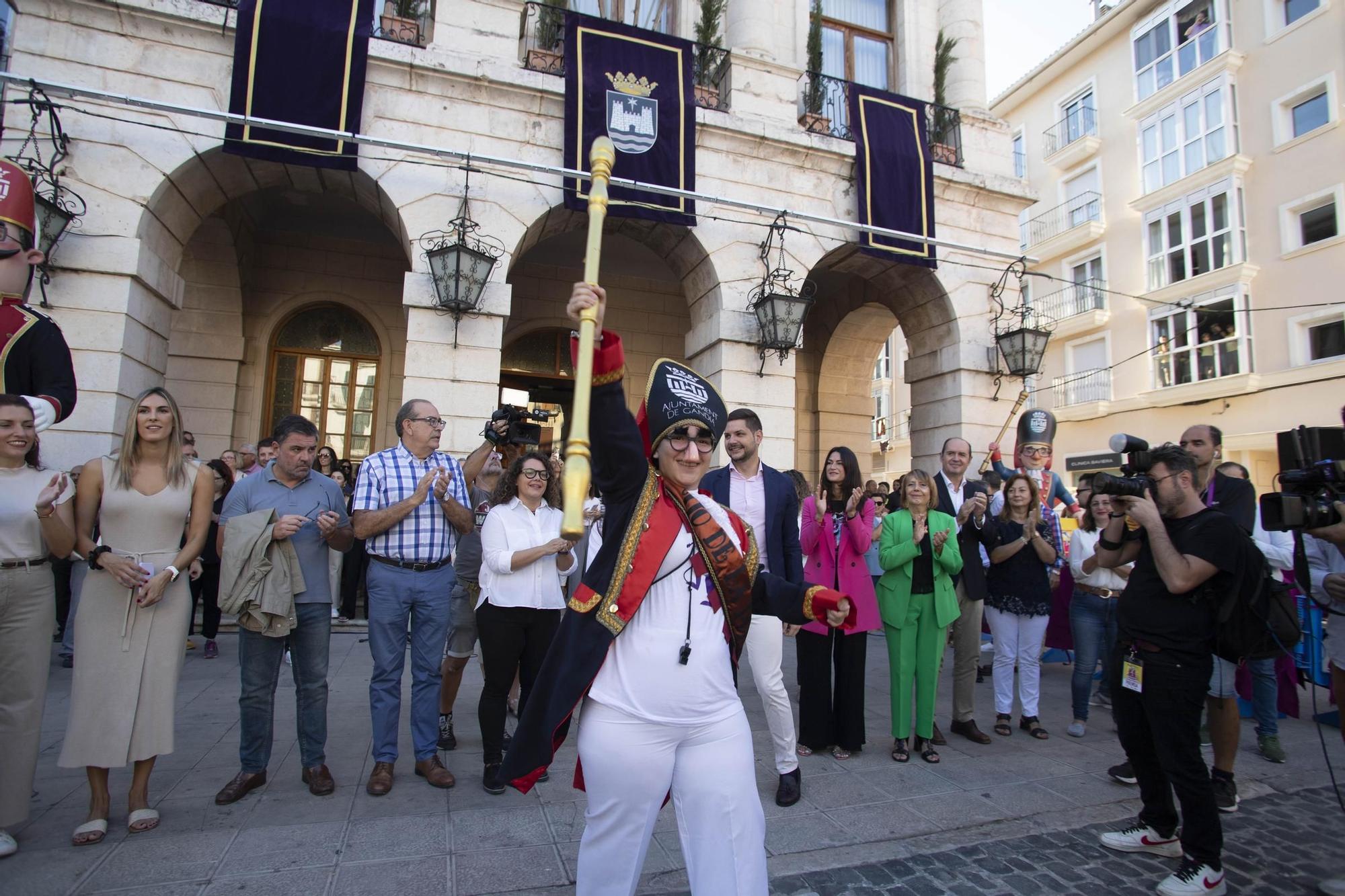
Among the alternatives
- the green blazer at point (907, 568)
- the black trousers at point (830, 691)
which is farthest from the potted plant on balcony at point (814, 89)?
the black trousers at point (830, 691)

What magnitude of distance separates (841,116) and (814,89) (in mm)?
575

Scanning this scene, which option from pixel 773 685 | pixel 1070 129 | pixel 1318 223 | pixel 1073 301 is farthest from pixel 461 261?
pixel 1070 129

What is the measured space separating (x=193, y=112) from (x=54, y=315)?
253 centimetres

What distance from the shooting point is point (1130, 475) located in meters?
3.77

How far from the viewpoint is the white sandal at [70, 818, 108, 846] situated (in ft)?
10.7

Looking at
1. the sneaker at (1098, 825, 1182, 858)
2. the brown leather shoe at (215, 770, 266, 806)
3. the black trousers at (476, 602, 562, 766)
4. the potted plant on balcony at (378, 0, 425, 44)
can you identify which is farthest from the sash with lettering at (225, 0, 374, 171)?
the sneaker at (1098, 825, 1182, 858)

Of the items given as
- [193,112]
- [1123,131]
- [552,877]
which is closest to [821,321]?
[193,112]

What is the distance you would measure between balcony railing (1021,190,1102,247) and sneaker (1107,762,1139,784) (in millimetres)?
24172

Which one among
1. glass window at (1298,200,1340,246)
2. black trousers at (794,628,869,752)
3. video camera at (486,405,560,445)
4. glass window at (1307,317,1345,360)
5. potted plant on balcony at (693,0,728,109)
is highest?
glass window at (1298,200,1340,246)

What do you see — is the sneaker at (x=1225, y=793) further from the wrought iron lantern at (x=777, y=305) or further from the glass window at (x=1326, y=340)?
the glass window at (x=1326, y=340)

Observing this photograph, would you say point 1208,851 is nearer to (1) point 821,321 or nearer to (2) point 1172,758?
(2) point 1172,758

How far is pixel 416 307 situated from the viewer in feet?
27.1

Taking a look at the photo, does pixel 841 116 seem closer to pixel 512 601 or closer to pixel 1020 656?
pixel 1020 656

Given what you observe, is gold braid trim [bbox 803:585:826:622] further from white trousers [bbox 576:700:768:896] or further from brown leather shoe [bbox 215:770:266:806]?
brown leather shoe [bbox 215:770:266:806]
